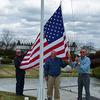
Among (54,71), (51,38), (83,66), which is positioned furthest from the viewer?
(83,66)

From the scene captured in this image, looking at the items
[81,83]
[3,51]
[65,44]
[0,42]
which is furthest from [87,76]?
[0,42]

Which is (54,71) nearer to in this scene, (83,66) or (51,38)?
(83,66)

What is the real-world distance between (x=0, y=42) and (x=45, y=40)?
3049 inches

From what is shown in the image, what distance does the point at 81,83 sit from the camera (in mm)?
14180

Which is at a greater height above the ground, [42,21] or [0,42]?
[0,42]

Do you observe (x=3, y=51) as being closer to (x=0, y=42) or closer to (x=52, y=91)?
(x=0, y=42)

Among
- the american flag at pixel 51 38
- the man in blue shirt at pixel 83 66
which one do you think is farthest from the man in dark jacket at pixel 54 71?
the american flag at pixel 51 38

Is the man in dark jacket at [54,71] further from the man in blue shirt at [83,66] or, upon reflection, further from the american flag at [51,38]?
the american flag at [51,38]

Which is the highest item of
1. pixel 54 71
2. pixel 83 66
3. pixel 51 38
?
pixel 51 38

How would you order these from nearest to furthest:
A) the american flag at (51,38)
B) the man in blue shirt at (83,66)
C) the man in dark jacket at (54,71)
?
Answer: 1. the american flag at (51,38)
2. the man in dark jacket at (54,71)
3. the man in blue shirt at (83,66)

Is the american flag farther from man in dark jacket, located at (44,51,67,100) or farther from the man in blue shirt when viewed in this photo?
the man in blue shirt

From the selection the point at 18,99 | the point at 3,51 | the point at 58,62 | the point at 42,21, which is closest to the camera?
the point at 42,21

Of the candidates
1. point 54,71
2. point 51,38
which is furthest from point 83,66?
point 51,38

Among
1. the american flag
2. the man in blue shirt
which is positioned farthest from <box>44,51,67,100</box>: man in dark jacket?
the american flag
